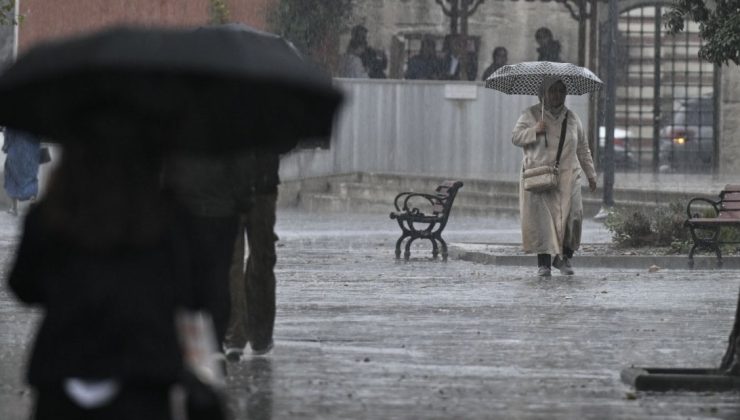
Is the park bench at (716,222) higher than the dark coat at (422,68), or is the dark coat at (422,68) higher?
the dark coat at (422,68)

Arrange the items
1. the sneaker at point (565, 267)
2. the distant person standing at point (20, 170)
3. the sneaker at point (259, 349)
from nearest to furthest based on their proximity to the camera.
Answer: the sneaker at point (259, 349), the sneaker at point (565, 267), the distant person standing at point (20, 170)

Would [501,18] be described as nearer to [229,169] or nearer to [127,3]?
[127,3]

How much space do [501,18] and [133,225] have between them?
3785 cm

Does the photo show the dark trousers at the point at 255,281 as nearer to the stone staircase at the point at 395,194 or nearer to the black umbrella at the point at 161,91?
the black umbrella at the point at 161,91

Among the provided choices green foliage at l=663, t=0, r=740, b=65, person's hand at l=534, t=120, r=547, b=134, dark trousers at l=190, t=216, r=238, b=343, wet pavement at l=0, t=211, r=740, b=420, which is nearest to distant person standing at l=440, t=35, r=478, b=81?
wet pavement at l=0, t=211, r=740, b=420

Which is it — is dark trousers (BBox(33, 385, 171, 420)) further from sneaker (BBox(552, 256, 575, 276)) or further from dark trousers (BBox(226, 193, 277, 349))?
sneaker (BBox(552, 256, 575, 276))

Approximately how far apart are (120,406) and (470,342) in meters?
→ 7.29

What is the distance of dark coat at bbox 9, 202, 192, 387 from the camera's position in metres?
4.68

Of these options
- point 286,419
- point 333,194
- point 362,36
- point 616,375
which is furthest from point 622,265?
point 362,36

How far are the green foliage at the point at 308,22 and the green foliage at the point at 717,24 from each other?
21.6 metres

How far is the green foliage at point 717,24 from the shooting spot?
17.9 m

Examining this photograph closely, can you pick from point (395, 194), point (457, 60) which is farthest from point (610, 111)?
point (457, 60)

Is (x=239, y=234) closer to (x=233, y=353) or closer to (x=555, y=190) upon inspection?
(x=233, y=353)

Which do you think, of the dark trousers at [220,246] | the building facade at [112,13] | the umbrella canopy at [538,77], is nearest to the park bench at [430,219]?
the umbrella canopy at [538,77]
